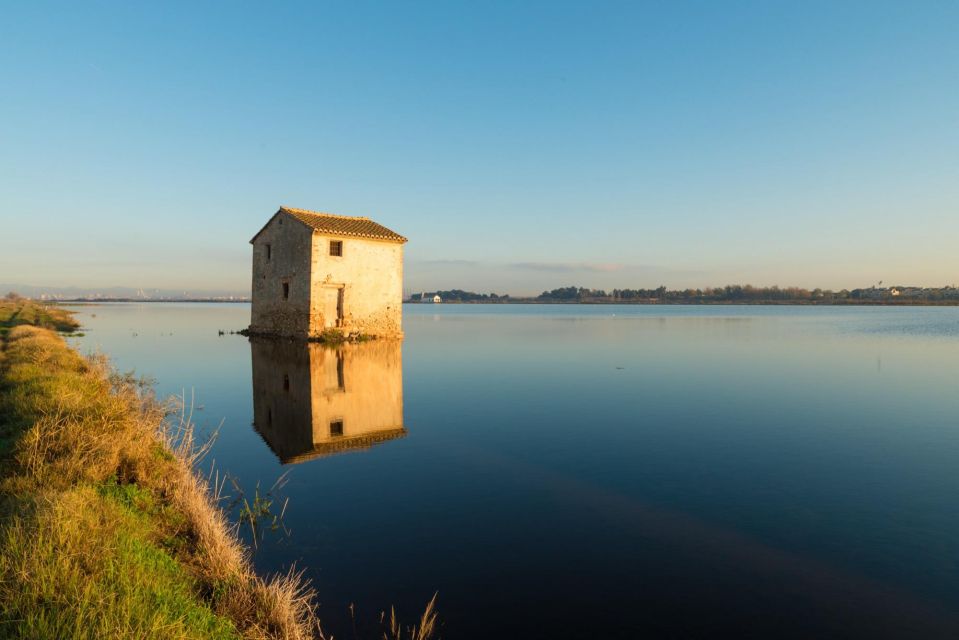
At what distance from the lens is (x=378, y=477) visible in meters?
8.49

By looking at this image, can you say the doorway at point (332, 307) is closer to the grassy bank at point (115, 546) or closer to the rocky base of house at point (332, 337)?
the rocky base of house at point (332, 337)

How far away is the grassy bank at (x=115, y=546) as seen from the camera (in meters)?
3.34

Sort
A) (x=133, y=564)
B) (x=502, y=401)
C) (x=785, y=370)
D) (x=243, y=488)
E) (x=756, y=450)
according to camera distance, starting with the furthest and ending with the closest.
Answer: (x=785, y=370)
(x=502, y=401)
(x=756, y=450)
(x=243, y=488)
(x=133, y=564)

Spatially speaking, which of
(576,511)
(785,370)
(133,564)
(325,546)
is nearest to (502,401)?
(576,511)

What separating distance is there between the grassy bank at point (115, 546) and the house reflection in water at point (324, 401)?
9.01ft

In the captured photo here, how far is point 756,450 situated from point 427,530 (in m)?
6.97

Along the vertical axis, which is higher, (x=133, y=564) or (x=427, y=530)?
(x=133, y=564)

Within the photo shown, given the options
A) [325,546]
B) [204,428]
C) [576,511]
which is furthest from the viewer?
[204,428]

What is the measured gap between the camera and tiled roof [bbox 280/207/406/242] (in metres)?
28.4

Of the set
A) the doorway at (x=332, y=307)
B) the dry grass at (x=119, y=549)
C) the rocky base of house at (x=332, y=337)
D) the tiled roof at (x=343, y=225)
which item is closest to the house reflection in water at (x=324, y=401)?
the dry grass at (x=119, y=549)

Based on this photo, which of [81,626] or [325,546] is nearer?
[81,626]

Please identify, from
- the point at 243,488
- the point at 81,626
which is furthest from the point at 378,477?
the point at 81,626

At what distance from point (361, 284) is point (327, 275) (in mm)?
2178

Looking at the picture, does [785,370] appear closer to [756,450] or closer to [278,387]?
[756,450]
